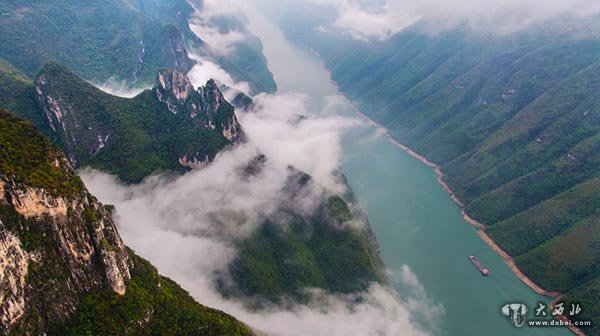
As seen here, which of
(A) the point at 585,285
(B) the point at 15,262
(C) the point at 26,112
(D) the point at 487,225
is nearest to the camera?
(B) the point at 15,262

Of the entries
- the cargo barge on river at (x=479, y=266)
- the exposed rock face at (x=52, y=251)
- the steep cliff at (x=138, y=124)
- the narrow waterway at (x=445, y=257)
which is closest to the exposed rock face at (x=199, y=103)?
the steep cliff at (x=138, y=124)

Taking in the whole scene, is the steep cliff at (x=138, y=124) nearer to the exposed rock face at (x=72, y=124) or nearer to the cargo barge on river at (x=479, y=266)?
the exposed rock face at (x=72, y=124)

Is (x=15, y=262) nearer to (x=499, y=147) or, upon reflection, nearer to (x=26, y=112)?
(x=26, y=112)

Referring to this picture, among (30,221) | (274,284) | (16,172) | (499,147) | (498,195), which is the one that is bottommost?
(30,221)

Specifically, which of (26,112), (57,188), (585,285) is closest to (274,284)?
(57,188)

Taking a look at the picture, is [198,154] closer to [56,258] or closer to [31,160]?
[31,160]

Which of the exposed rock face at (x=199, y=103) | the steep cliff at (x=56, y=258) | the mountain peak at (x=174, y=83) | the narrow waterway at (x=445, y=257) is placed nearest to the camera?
the steep cliff at (x=56, y=258)
